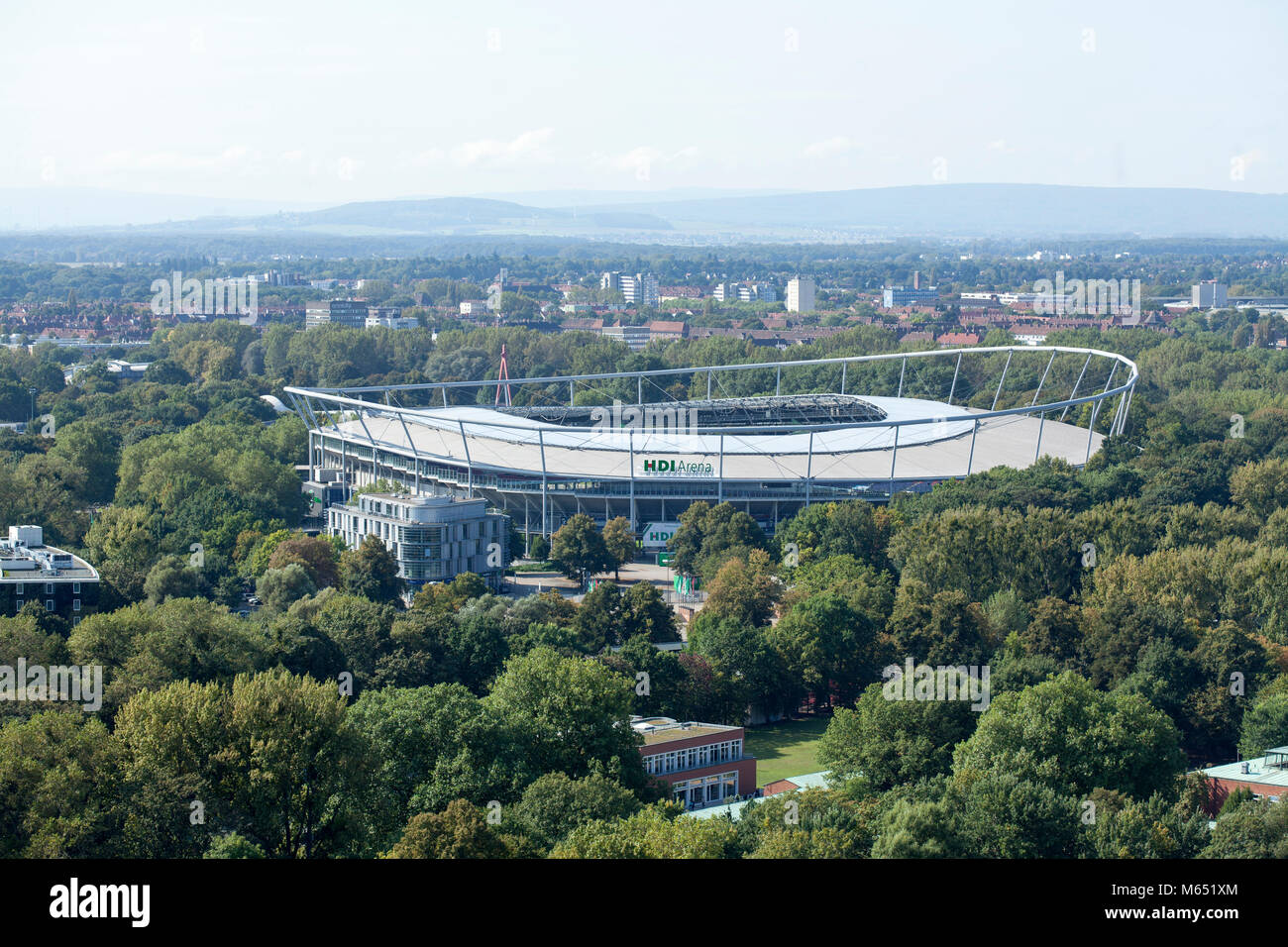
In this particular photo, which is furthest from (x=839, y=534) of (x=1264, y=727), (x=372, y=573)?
(x=1264, y=727)

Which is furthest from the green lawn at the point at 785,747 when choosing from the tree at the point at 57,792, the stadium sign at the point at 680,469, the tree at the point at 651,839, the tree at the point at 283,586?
the stadium sign at the point at 680,469

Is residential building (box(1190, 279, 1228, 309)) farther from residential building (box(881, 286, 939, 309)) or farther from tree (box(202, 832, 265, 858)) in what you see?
tree (box(202, 832, 265, 858))

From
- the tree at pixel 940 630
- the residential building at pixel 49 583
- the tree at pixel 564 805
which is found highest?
the residential building at pixel 49 583

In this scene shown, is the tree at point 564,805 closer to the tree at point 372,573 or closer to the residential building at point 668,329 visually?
the tree at point 372,573

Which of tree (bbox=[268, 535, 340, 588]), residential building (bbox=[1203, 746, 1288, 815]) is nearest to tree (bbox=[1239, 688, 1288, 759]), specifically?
residential building (bbox=[1203, 746, 1288, 815])
